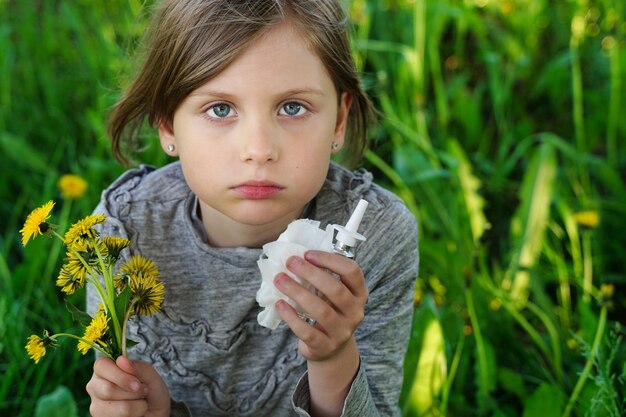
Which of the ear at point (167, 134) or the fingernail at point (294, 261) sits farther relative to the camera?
the ear at point (167, 134)

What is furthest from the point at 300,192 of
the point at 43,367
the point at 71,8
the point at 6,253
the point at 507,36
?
the point at 71,8

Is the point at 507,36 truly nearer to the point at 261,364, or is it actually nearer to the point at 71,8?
the point at 71,8

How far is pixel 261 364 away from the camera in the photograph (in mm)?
1201

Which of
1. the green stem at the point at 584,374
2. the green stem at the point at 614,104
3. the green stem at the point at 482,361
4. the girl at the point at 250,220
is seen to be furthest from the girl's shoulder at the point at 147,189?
the green stem at the point at 614,104

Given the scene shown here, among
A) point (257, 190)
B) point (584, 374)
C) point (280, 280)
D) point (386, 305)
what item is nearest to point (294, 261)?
point (280, 280)

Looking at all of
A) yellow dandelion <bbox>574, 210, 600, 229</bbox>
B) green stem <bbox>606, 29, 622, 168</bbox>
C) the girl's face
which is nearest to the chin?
the girl's face

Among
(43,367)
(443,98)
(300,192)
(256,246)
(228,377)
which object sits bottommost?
(43,367)

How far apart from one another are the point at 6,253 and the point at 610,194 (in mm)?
1246

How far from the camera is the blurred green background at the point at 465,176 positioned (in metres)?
1.35

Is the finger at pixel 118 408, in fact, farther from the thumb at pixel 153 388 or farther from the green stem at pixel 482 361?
the green stem at pixel 482 361

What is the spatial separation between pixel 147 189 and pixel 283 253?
1.37ft

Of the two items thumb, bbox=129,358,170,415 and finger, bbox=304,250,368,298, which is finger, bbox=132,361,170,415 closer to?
thumb, bbox=129,358,170,415

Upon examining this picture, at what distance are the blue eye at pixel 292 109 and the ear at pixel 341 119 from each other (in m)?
0.13

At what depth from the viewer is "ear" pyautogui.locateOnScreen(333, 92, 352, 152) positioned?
1146 mm
